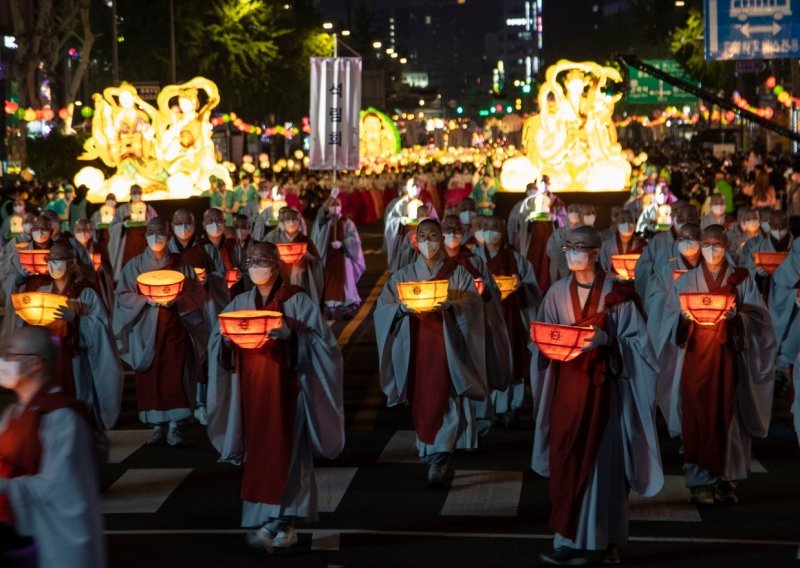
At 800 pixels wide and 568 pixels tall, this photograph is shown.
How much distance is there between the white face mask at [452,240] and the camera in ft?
43.7

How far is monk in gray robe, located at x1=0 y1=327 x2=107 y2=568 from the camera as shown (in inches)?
238

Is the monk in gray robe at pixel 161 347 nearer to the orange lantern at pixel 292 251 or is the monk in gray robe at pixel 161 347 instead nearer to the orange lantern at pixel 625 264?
the orange lantern at pixel 625 264

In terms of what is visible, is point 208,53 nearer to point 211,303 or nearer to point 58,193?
point 58,193

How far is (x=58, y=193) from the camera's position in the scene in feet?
95.1

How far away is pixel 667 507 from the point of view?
35.9 ft

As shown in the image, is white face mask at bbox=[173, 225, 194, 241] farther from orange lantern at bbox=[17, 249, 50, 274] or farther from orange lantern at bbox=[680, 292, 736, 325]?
orange lantern at bbox=[680, 292, 736, 325]

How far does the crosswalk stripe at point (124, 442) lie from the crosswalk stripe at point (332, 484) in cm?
169

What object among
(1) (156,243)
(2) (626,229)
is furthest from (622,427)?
(2) (626,229)

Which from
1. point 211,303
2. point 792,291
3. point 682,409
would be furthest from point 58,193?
point 682,409

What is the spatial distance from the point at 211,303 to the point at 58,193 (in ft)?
50.3

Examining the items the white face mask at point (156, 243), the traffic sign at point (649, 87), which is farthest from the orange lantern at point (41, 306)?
the traffic sign at point (649, 87)

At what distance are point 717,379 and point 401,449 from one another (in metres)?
2.94

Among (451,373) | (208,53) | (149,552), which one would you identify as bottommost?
(149,552)

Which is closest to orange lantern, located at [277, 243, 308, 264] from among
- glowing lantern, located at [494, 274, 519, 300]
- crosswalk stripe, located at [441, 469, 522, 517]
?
glowing lantern, located at [494, 274, 519, 300]
